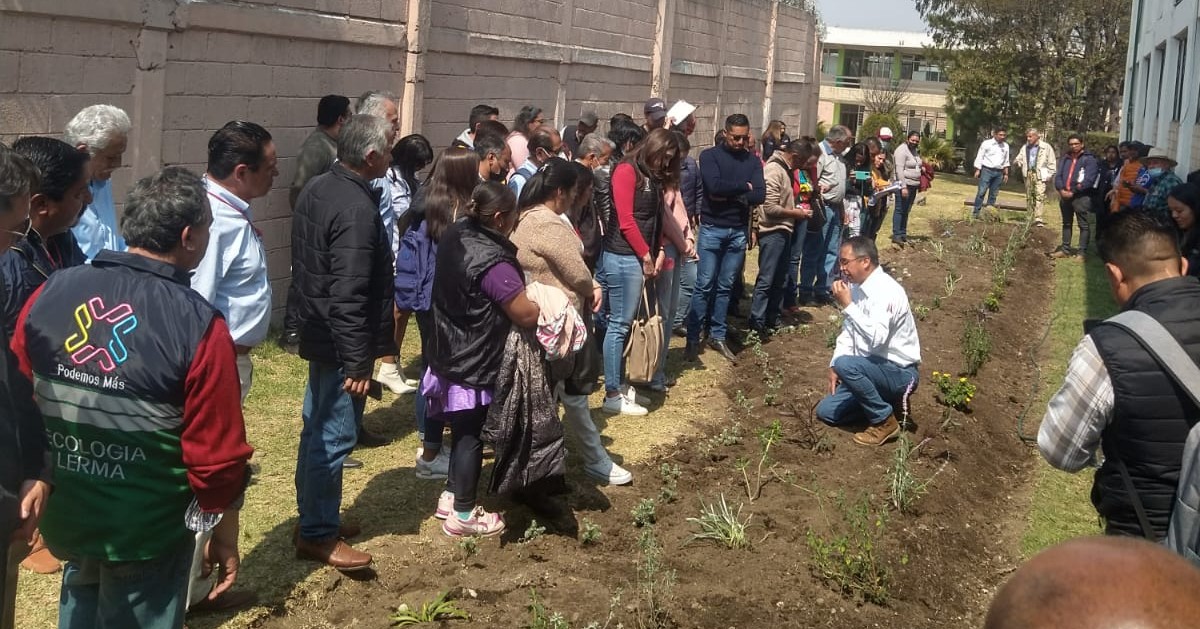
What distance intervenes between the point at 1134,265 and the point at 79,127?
4178mm

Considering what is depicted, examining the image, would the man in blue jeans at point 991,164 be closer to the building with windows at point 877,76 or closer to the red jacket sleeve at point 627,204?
the red jacket sleeve at point 627,204

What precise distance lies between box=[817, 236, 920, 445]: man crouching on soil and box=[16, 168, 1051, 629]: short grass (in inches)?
42.1

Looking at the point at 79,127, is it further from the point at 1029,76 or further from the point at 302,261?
the point at 1029,76

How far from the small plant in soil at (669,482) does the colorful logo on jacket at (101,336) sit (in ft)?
12.0

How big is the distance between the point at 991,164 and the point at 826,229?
9.42 metres

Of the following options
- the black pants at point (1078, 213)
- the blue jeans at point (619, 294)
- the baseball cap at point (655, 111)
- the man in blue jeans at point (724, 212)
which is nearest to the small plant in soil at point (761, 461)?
the blue jeans at point (619, 294)

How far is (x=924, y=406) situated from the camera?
324 inches

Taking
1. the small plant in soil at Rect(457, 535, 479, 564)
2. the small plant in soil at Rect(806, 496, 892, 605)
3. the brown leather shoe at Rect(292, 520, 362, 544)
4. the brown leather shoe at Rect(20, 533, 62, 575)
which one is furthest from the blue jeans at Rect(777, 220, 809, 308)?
the brown leather shoe at Rect(20, 533, 62, 575)

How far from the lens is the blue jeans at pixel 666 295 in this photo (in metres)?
8.12

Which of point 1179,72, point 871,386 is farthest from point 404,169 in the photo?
point 1179,72

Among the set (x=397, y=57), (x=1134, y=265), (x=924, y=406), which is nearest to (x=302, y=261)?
(x=1134, y=265)

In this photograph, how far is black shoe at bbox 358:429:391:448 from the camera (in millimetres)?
6781

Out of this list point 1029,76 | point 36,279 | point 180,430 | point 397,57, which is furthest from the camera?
point 1029,76

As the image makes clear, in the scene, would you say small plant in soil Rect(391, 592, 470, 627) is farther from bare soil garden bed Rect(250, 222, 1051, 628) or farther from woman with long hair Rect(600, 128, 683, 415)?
woman with long hair Rect(600, 128, 683, 415)
